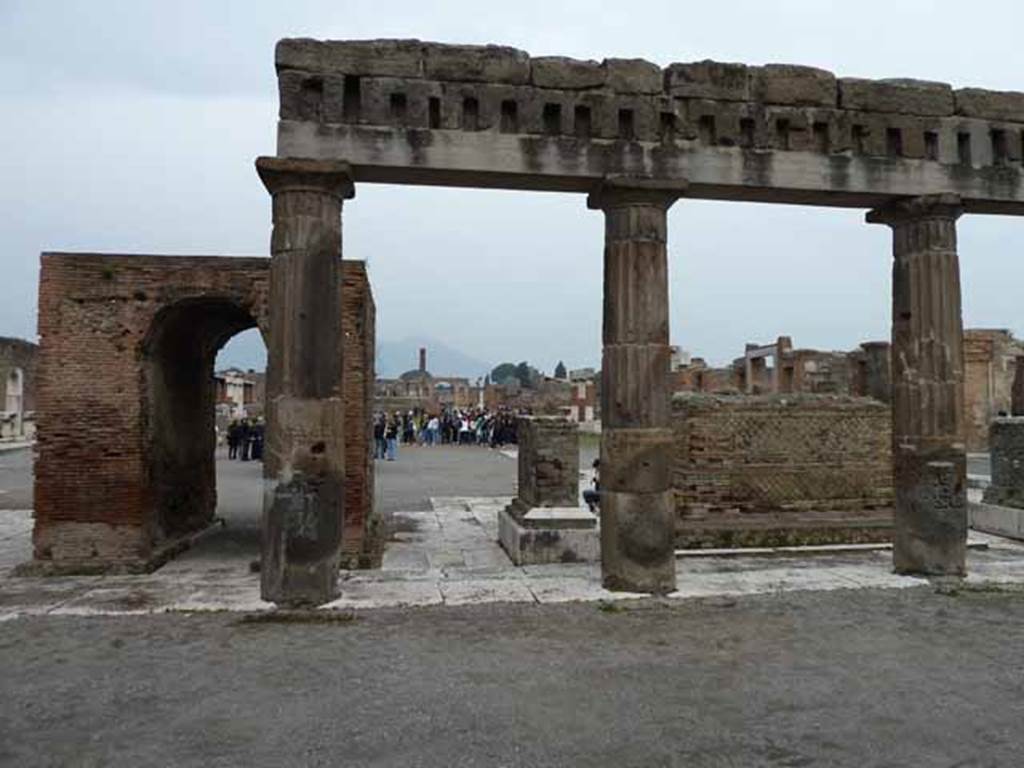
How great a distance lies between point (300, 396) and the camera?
7.58 m

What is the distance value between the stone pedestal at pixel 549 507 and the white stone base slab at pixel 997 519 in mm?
6372

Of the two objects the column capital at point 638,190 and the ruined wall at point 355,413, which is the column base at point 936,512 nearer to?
the column capital at point 638,190

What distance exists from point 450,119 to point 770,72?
10.8 feet

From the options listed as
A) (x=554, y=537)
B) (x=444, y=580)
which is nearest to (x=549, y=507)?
(x=554, y=537)

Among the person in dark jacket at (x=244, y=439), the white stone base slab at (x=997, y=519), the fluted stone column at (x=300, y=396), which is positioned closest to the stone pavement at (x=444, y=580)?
the fluted stone column at (x=300, y=396)

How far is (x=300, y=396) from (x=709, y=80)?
16.5ft

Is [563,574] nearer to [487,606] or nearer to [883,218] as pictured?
[487,606]

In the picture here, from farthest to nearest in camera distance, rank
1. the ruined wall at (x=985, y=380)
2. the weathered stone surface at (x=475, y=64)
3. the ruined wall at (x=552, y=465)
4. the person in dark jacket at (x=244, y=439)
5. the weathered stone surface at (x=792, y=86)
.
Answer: the person in dark jacket at (x=244, y=439)
the ruined wall at (x=985, y=380)
the ruined wall at (x=552, y=465)
the weathered stone surface at (x=792, y=86)
the weathered stone surface at (x=475, y=64)

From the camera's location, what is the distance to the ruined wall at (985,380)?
2878cm

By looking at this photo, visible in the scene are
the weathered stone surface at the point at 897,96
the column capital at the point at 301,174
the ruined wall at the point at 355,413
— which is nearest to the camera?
the column capital at the point at 301,174

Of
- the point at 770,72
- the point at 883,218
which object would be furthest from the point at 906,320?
the point at 770,72

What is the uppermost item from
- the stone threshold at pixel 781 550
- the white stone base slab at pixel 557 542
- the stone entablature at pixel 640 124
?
the stone entablature at pixel 640 124

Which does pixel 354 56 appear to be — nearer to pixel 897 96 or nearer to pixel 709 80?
pixel 709 80

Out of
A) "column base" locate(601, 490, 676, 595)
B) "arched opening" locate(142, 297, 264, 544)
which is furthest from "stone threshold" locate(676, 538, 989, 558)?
"arched opening" locate(142, 297, 264, 544)
